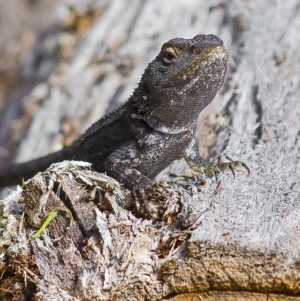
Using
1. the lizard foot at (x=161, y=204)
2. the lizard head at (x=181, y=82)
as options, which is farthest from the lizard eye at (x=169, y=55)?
the lizard foot at (x=161, y=204)

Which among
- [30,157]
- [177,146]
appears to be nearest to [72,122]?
[30,157]

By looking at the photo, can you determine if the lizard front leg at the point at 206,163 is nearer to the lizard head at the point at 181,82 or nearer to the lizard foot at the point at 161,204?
the lizard head at the point at 181,82

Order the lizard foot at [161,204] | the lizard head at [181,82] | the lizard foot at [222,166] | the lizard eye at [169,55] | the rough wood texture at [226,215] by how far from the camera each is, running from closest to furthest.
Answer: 1. the rough wood texture at [226,215]
2. the lizard foot at [161,204]
3. the lizard foot at [222,166]
4. the lizard head at [181,82]
5. the lizard eye at [169,55]

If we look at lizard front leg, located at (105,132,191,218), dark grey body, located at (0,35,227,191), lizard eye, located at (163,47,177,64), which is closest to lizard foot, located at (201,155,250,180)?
dark grey body, located at (0,35,227,191)

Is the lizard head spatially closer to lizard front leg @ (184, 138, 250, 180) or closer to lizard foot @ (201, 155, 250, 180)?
lizard front leg @ (184, 138, 250, 180)

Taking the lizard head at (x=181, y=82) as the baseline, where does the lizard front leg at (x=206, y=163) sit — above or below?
below

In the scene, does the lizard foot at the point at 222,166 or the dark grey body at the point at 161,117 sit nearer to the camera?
the lizard foot at the point at 222,166

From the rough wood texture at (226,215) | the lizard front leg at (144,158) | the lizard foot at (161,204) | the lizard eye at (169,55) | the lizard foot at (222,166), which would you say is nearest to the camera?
the rough wood texture at (226,215)
